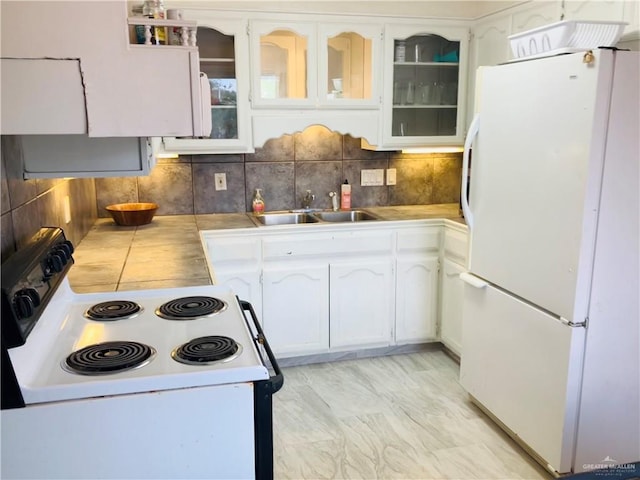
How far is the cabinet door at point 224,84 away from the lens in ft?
9.69

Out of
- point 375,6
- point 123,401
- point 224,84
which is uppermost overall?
point 375,6

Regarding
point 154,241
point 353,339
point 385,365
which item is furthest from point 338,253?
point 154,241

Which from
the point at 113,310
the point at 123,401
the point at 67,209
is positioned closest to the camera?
the point at 123,401

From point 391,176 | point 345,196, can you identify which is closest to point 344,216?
point 345,196

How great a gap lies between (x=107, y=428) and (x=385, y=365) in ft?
7.68

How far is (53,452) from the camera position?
107cm

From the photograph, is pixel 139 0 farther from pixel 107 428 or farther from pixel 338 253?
pixel 338 253

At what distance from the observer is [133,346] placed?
4.23 ft

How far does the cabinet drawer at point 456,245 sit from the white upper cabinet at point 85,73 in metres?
2.10

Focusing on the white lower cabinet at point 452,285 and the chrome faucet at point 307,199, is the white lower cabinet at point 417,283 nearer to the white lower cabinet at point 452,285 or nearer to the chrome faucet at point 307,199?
the white lower cabinet at point 452,285

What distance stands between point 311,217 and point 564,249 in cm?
176

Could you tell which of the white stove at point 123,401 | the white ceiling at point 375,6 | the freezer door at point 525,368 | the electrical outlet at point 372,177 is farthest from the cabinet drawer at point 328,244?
the white stove at point 123,401

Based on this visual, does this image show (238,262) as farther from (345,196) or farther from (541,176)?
(541,176)

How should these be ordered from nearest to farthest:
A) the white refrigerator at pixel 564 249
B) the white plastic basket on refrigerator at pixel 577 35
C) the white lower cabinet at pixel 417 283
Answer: the white refrigerator at pixel 564 249 → the white plastic basket on refrigerator at pixel 577 35 → the white lower cabinet at pixel 417 283
